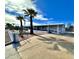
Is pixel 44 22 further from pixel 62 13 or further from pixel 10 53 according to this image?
pixel 10 53

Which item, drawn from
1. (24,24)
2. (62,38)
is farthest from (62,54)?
(24,24)

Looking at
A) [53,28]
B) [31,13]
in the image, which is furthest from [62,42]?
[31,13]

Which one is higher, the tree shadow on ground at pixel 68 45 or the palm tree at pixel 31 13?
the palm tree at pixel 31 13

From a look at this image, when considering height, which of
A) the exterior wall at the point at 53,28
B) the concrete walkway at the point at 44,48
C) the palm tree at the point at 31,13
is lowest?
the concrete walkway at the point at 44,48

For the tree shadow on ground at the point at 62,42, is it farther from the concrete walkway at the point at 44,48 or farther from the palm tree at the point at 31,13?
the palm tree at the point at 31,13

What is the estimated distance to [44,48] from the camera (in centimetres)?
145

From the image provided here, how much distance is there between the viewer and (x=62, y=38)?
1489mm

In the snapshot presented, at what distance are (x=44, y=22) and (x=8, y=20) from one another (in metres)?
0.40

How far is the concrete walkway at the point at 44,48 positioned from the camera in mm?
1409

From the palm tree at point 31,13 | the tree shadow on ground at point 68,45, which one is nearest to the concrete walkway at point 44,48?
the tree shadow on ground at point 68,45

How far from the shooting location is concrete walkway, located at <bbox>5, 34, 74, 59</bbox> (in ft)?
4.62

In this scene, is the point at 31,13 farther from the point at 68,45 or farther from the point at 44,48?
the point at 68,45
